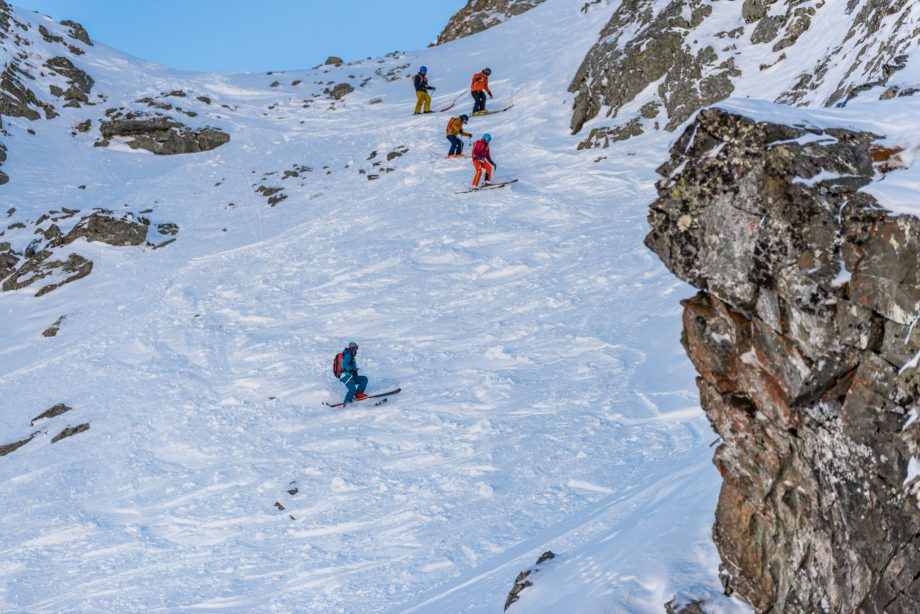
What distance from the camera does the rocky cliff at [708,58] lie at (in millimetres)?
18688

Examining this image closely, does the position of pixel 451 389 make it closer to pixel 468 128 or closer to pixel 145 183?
pixel 468 128

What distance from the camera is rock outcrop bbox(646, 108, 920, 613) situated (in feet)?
14.9

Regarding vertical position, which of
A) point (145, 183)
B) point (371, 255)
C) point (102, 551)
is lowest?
point (102, 551)

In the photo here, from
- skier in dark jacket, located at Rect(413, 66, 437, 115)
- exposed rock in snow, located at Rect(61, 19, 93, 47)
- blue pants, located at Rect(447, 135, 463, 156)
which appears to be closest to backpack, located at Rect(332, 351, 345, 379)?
blue pants, located at Rect(447, 135, 463, 156)

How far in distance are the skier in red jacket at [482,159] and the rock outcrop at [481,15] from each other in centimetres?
3208

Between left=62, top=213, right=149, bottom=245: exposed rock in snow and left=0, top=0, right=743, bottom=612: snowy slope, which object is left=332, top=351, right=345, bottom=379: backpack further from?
left=62, top=213, right=149, bottom=245: exposed rock in snow

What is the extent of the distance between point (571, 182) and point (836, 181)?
59.0ft

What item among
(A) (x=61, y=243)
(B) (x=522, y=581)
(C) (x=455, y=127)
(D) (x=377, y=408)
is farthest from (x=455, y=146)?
(B) (x=522, y=581)

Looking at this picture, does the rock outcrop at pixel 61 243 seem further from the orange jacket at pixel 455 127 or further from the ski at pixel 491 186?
the ski at pixel 491 186

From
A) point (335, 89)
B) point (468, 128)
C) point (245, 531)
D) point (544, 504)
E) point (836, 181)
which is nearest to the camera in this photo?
point (836, 181)

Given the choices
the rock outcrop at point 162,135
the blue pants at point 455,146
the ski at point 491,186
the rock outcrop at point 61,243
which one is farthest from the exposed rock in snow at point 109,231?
the ski at point 491,186

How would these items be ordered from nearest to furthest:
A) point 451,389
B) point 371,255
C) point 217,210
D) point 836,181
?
point 836,181
point 451,389
point 371,255
point 217,210

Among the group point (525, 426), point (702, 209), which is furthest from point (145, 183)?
point (702, 209)

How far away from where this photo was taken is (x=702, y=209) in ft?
18.2
